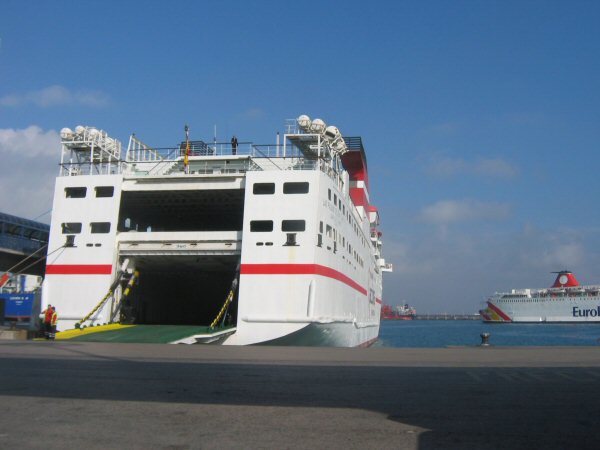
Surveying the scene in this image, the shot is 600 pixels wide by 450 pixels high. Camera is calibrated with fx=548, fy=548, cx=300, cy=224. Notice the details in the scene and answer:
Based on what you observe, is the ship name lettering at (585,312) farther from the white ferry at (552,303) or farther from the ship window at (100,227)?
the ship window at (100,227)

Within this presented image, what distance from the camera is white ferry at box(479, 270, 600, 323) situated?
105750mm

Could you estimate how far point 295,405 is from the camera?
6688 millimetres

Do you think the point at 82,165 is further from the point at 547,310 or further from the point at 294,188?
the point at 547,310

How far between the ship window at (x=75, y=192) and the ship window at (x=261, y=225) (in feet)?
26.1

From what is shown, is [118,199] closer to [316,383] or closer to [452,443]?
[316,383]

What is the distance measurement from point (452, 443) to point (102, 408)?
13.0ft

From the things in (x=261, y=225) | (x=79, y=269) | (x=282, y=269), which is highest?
(x=261, y=225)

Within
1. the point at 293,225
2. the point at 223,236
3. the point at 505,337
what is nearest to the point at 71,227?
the point at 223,236

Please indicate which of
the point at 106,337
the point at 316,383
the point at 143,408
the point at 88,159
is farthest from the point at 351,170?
the point at 143,408

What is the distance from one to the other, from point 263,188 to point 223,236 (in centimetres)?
257

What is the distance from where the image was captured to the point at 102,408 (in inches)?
251

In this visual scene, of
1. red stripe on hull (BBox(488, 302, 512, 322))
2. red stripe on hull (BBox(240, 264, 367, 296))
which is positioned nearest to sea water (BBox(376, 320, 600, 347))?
red stripe on hull (BBox(488, 302, 512, 322))

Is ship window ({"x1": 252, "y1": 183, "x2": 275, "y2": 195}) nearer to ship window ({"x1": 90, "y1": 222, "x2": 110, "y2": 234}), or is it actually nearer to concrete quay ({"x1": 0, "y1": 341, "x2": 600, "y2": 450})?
ship window ({"x1": 90, "y1": 222, "x2": 110, "y2": 234})

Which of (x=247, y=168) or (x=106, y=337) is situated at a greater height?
(x=247, y=168)
